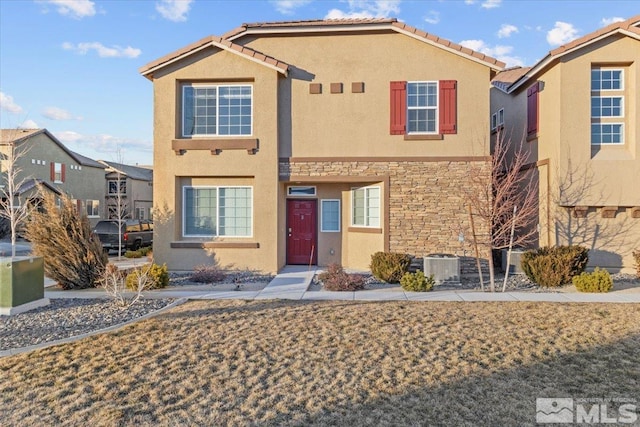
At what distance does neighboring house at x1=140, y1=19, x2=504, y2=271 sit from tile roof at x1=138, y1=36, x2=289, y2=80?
37 mm

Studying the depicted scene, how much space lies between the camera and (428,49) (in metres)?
13.2

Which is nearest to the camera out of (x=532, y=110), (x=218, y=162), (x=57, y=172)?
(x=218, y=162)

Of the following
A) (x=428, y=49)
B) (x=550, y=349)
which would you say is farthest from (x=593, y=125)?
(x=550, y=349)

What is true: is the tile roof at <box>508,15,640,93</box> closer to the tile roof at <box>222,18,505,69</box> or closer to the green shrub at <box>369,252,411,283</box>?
the tile roof at <box>222,18,505,69</box>

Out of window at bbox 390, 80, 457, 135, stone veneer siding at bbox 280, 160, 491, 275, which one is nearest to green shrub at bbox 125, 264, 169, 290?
stone veneer siding at bbox 280, 160, 491, 275

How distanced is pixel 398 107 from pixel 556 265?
265 inches

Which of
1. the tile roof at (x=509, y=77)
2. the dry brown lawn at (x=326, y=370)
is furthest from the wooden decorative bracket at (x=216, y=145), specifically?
the tile roof at (x=509, y=77)

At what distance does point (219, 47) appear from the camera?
13.2 meters

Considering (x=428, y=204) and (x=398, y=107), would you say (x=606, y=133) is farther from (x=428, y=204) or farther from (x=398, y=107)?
(x=398, y=107)

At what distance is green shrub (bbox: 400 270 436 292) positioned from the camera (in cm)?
1081

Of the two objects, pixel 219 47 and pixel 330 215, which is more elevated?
pixel 219 47

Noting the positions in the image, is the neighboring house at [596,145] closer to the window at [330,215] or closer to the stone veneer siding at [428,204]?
the stone veneer siding at [428,204]

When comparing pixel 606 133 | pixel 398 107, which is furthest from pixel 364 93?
pixel 606 133

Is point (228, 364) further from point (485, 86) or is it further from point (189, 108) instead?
point (485, 86)
